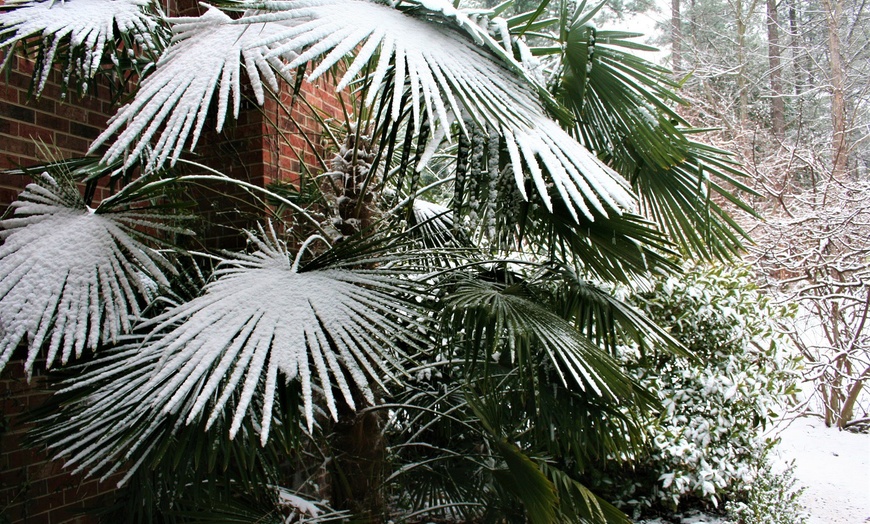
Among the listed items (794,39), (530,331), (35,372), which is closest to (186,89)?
(530,331)

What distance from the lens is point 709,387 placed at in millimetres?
3152

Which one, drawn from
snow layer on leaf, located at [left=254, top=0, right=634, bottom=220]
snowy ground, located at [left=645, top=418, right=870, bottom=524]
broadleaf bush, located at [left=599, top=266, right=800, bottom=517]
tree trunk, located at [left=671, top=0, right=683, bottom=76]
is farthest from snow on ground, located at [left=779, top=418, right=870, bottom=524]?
tree trunk, located at [left=671, top=0, right=683, bottom=76]

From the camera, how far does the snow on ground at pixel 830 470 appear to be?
147 inches

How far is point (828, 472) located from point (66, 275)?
5.02m

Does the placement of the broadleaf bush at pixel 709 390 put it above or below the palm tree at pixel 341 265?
below

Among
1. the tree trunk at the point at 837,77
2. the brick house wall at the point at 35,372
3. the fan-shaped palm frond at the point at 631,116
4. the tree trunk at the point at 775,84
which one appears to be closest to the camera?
the fan-shaped palm frond at the point at 631,116

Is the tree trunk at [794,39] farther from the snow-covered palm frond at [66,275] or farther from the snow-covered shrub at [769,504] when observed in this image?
the snow-covered palm frond at [66,275]

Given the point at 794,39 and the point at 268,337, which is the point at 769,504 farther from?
the point at 794,39

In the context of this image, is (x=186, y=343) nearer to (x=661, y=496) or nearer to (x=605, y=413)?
(x=605, y=413)

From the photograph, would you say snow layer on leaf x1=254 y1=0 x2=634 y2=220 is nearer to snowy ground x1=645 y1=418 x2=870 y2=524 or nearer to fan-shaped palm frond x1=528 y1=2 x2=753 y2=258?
fan-shaped palm frond x1=528 y1=2 x2=753 y2=258

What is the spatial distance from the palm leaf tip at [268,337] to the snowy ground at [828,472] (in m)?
2.79

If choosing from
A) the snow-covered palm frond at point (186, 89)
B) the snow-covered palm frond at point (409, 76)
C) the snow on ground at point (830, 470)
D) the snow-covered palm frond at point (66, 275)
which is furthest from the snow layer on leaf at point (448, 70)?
the snow on ground at point (830, 470)

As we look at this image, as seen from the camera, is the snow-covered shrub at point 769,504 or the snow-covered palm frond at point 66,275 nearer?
the snow-covered palm frond at point 66,275

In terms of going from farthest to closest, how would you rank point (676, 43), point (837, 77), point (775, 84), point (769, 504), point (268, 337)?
point (676, 43)
point (775, 84)
point (837, 77)
point (769, 504)
point (268, 337)
